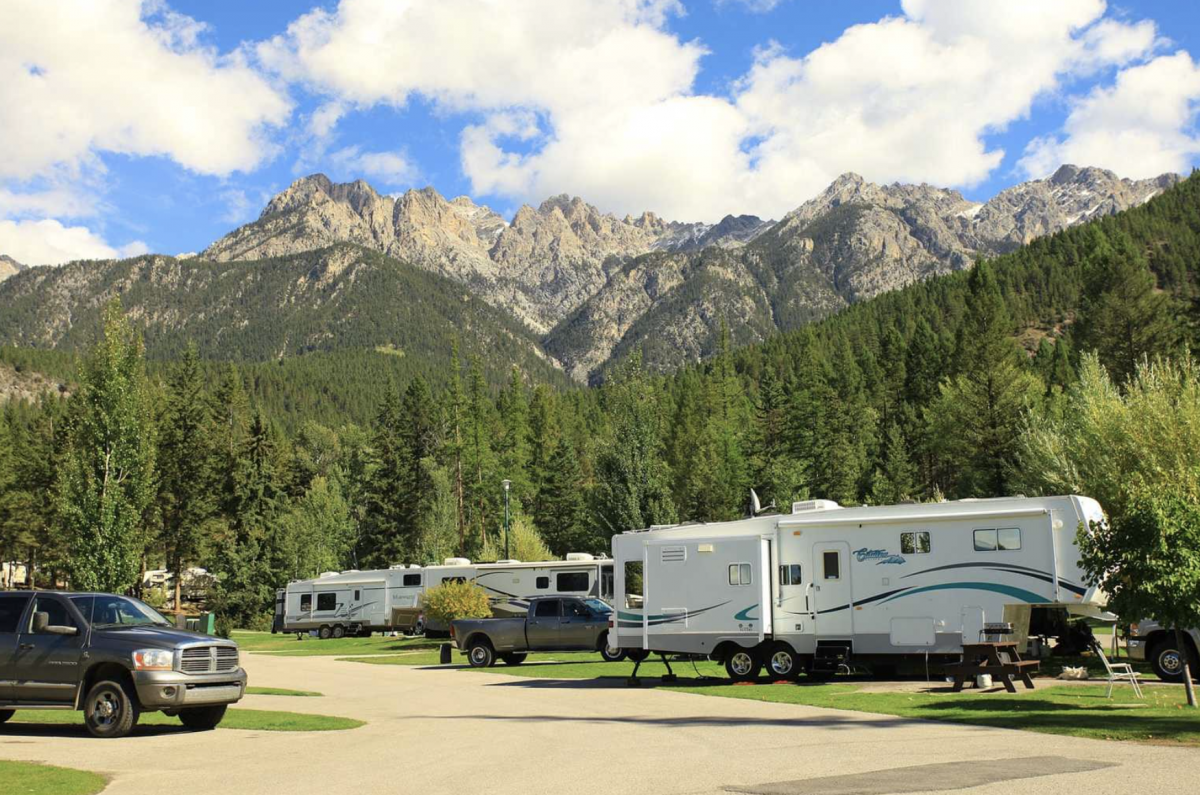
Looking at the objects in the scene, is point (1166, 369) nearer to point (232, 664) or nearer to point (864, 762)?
point (864, 762)

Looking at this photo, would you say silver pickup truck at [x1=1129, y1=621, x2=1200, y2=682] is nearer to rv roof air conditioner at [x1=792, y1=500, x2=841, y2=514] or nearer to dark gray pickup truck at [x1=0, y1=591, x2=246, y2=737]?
rv roof air conditioner at [x1=792, y1=500, x2=841, y2=514]

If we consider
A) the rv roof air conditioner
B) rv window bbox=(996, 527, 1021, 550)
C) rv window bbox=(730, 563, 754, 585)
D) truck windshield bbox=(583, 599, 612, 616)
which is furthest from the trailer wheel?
truck windshield bbox=(583, 599, 612, 616)

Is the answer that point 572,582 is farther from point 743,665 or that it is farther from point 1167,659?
point 1167,659

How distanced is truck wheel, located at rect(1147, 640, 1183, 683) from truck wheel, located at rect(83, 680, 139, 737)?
17.7 m

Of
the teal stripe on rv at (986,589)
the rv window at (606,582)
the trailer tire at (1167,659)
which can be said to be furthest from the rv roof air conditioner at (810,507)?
the rv window at (606,582)

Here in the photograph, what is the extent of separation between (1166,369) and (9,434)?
90.2 m

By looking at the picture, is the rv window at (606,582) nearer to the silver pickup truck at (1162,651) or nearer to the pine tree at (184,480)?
the silver pickup truck at (1162,651)

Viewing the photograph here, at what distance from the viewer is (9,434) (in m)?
90.8

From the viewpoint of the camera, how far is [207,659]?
46.4 ft

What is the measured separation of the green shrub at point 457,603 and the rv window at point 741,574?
18688 millimetres

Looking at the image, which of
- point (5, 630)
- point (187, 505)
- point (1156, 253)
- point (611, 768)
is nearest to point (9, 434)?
point (187, 505)

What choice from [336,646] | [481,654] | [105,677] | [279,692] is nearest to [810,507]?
[481,654]

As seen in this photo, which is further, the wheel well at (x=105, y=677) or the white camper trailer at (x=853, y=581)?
the white camper trailer at (x=853, y=581)

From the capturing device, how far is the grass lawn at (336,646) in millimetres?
38344
